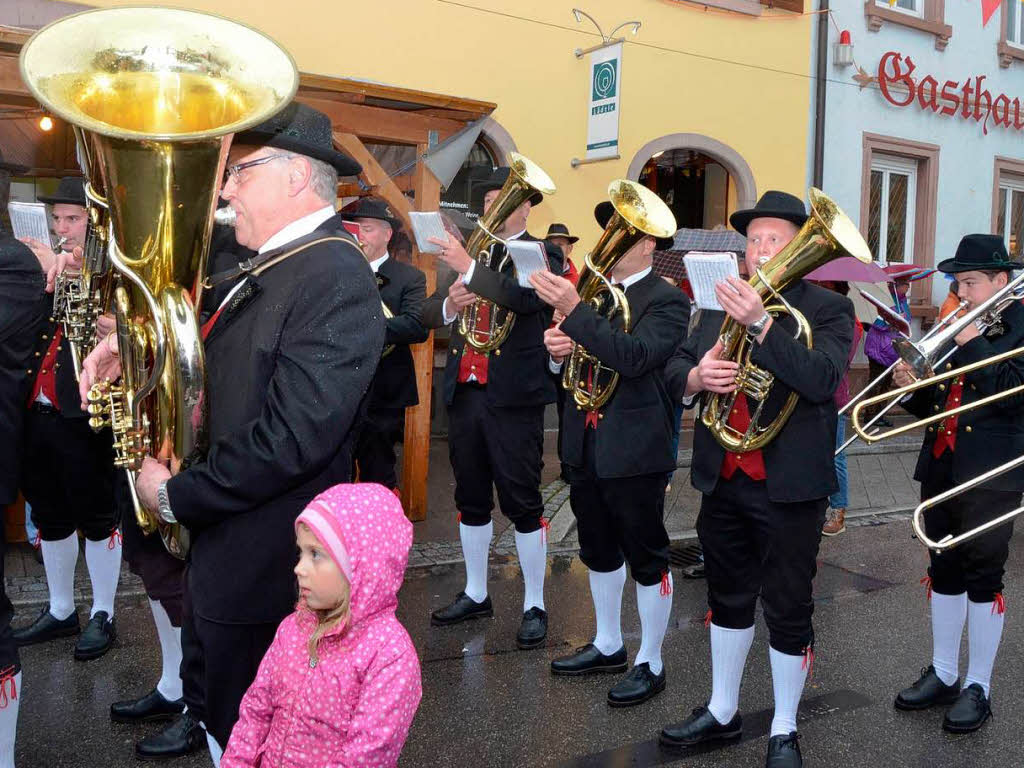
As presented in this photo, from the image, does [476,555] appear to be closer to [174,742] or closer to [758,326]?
[174,742]

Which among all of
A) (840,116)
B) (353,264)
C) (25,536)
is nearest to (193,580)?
(353,264)

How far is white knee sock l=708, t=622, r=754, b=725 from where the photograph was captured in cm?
393

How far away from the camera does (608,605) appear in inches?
185

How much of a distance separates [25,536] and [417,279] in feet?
9.95

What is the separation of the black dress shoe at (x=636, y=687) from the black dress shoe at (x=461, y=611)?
43.8 inches

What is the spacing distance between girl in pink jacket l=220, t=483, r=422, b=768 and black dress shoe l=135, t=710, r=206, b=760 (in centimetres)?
156

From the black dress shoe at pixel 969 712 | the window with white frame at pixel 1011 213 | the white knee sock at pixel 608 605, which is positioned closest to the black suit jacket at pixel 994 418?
the black dress shoe at pixel 969 712

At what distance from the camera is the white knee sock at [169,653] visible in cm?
398

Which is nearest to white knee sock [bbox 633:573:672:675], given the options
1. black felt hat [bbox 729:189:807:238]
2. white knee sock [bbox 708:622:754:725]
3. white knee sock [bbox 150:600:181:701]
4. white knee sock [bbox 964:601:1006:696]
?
white knee sock [bbox 708:622:754:725]

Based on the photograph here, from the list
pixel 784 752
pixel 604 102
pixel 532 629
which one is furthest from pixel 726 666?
pixel 604 102

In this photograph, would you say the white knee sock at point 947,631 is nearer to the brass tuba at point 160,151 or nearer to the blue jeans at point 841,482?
the blue jeans at point 841,482

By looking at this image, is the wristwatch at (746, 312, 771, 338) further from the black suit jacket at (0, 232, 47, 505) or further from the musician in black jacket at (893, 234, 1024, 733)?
the black suit jacket at (0, 232, 47, 505)

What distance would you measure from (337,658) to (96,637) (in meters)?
2.91

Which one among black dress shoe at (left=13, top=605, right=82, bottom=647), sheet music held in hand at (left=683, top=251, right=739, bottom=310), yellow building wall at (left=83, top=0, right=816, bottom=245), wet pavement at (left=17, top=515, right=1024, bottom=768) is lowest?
wet pavement at (left=17, top=515, right=1024, bottom=768)
